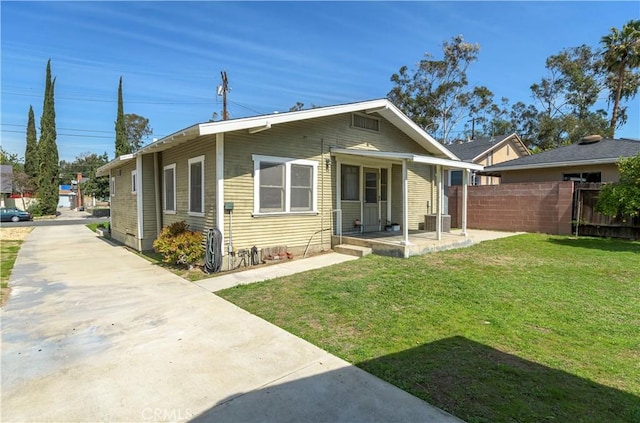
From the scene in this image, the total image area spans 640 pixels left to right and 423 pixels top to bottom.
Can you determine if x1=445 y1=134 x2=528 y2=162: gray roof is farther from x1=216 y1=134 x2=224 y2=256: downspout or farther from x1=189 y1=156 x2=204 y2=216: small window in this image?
x1=216 y1=134 x2=224 y2=256: downspout

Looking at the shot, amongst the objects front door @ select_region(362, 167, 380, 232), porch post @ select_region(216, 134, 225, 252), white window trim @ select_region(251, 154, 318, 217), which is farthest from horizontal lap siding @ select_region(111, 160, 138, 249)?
front door @ select_region(362, 167, 380, 232)

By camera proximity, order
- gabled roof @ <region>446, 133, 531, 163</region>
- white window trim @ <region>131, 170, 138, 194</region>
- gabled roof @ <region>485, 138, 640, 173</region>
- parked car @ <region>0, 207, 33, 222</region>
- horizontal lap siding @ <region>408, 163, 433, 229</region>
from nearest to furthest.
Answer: white window trim @ <region>131, 170, 138, 194</region>, horizontal lap siding @ <region>408, 163, 433, 229</region>, gabled roof @ <region>485, 138, 640, 173</region>, gabled roof @ <region>446, 133, 531, 163</region>, parked car @ <region>0, 207, 33, 222</region>

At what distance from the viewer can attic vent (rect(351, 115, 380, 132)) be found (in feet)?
34.3

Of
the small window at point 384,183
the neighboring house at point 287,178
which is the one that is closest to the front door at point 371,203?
the neighboring house at point 287,178

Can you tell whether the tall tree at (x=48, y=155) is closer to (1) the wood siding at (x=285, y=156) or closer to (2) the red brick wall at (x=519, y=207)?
(1) the wood siding at (x=285, y=156)

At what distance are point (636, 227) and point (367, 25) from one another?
1094 cm

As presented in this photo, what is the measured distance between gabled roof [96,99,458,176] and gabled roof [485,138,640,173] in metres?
6.41

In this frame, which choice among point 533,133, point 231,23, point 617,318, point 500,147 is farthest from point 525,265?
point 533,133

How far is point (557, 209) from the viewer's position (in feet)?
39.2

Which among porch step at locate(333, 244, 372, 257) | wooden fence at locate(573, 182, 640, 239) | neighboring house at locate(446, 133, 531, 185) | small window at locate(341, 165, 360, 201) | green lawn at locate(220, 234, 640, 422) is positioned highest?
neighboring house at locate(446, 133, 531, 185)

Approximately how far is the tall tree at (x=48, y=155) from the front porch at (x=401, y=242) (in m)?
35.1

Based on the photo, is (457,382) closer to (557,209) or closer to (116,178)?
(557,209)

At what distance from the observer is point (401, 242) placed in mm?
8625

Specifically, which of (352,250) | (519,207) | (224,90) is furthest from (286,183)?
(224,90)
